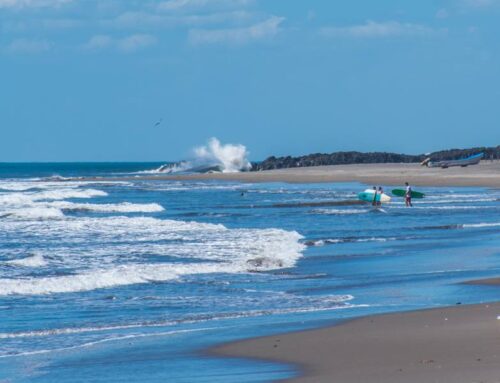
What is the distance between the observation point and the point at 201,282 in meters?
18.2

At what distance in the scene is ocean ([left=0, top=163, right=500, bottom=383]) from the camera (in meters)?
11.3

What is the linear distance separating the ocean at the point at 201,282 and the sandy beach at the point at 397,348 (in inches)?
16.7

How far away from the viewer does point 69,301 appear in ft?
52.4

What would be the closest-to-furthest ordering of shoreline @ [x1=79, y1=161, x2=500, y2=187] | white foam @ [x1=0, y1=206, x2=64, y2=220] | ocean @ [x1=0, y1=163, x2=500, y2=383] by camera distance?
ocean @ [x1=0, y1=163, x2=500, y2=383]
white foam @ [x1=0, y1=206, x2=64, y2=220]
shoreline @ [x1=79, y1=161, x2=500, y2=187]

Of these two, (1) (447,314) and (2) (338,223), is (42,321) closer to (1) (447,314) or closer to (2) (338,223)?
(1) (447,314)

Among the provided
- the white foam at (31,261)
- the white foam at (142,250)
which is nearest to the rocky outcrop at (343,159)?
the white foam at (142,250)

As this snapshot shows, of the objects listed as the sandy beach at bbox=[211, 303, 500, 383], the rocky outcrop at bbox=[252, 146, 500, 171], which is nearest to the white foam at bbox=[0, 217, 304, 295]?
the sandy beach at bbox=[211, 303, 500, 383]

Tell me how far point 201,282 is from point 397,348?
25.0 ft

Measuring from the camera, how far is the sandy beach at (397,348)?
30.9 feet

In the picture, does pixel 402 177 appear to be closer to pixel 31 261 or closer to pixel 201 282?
pixel 31 261

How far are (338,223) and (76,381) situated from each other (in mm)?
24049

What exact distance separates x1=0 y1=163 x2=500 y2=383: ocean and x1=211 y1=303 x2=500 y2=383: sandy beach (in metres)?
0.42

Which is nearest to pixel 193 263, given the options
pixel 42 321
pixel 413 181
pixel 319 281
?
pixel 319 281

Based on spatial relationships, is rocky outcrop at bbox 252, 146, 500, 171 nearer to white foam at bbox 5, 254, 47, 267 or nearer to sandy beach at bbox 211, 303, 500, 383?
white foam at bbox 5, 254, 47, 267
